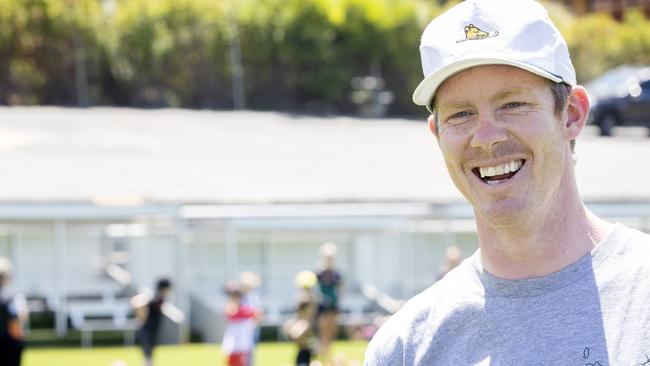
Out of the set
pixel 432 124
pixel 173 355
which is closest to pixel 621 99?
pixel 173 355

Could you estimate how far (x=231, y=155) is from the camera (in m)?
31.1

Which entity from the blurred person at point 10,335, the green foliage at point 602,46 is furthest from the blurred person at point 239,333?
the green foliage at point 602,46

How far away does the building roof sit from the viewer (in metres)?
23.1

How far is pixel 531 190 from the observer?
224 centimetres

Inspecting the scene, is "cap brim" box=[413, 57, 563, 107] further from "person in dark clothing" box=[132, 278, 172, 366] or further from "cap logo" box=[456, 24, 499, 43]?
"person in dark clothing" box=[132, 278, 172, 366]

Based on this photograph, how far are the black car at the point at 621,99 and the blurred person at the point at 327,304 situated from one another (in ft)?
56.5

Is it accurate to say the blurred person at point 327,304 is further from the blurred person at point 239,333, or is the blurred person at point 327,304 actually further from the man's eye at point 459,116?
the man's eye at point 459,116

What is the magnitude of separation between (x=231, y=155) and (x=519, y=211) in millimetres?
29007

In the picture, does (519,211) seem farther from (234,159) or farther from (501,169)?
(234,159)

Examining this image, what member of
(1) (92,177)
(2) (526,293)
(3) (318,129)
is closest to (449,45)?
(2) (526,293)

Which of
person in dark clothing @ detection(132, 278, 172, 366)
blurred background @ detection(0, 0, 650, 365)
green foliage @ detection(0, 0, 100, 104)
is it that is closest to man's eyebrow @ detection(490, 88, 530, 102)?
person in dark clothing @ detection(132, 278, 172, 366)

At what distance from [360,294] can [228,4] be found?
22.4 meters

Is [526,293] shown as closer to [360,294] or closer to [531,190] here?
[531,190]

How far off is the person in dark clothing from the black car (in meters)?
18.7
